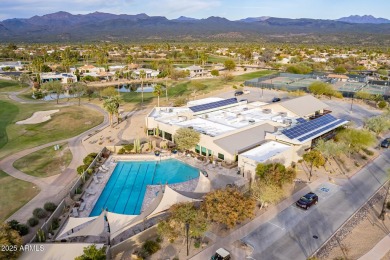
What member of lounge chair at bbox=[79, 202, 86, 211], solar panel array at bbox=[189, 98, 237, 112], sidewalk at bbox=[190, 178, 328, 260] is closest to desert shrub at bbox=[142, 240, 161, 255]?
sidewalk at bbox=[190, 178, 328, 260]

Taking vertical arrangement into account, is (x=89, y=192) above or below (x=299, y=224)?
below

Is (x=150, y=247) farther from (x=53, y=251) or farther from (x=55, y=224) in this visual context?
(x=55, y=224)

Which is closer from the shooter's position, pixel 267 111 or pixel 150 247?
pixel 150 247

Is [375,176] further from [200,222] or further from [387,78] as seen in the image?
[387,78]

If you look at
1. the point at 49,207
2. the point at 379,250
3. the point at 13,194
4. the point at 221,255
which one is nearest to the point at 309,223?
the point at 379,250

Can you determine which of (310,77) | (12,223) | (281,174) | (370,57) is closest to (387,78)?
(310,77)

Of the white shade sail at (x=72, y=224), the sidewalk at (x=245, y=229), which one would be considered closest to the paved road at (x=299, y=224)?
the sidewalk at (x=245, y=229)
